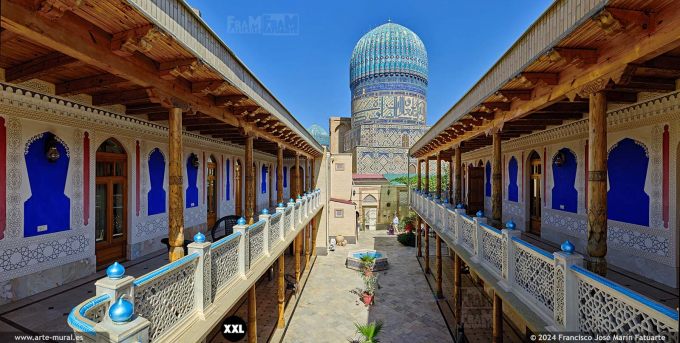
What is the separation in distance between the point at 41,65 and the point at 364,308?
10409 mm

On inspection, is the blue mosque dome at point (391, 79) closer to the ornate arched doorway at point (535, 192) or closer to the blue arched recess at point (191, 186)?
the ornate arched doorway at point (535, 192)

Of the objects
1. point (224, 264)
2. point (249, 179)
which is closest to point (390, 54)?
point (249, 179)

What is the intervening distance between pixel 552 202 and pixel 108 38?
9.50m

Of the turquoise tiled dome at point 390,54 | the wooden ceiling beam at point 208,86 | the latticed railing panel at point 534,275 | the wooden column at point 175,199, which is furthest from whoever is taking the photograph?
the turquoise tiled dome at point 390,54

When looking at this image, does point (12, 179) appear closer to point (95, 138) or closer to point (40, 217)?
point (40, 217)

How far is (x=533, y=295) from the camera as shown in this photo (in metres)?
4.11

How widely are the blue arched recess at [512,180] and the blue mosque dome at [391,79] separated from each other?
2104cm

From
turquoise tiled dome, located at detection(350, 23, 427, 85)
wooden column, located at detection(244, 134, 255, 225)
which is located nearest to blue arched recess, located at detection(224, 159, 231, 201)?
wooden column, located at detection(244, 134, 255, 225)

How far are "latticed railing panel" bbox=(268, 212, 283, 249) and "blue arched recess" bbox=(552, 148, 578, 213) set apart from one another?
270 inches

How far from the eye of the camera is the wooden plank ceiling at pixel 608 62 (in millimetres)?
2793

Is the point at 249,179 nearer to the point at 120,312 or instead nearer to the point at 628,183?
the point at 120,312

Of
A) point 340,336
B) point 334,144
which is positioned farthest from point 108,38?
point 334,144

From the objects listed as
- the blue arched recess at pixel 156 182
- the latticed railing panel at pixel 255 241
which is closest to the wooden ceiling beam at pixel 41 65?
the latticed railing panel at pixel 255 241

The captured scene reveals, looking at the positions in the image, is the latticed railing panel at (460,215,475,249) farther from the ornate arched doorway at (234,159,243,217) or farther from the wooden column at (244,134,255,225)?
the ornate arched doorway at (234,159,243,217)
